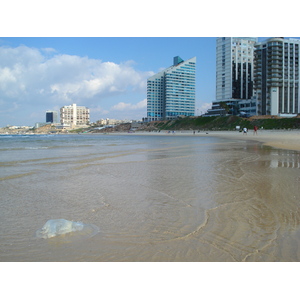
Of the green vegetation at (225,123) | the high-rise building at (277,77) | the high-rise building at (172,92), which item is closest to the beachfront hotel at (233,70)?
the green vegetation at (225,123)

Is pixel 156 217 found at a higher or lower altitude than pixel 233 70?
lower

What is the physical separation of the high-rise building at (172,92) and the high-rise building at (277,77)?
249 feet

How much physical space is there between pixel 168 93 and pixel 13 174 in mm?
167498

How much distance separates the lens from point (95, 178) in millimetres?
9711

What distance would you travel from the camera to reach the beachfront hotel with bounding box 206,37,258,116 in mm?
127938

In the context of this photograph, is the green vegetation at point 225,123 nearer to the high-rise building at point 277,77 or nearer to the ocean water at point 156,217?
the high-rise building at point 277,77

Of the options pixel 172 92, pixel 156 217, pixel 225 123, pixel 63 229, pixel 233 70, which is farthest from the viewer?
pixel 172 92

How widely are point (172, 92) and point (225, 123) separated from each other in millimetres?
79880

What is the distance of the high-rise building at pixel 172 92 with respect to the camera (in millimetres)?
174500

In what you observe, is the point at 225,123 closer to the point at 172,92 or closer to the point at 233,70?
the point at 233,70

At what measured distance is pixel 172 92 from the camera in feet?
571

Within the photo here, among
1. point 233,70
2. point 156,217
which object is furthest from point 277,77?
point 156,217

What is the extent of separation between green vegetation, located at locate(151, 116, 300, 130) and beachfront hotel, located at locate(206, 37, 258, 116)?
12.3m

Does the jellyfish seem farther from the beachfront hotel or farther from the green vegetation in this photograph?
the beachfront hotel
